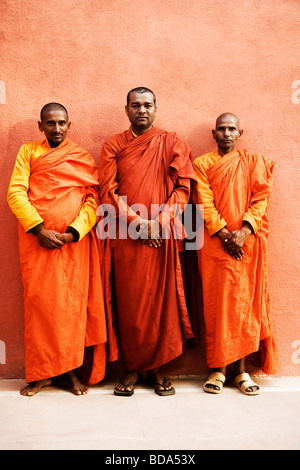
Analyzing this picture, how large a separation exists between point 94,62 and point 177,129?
88 centimetres

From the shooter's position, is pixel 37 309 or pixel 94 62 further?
pixel 94 62

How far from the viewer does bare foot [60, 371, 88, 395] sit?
338cm

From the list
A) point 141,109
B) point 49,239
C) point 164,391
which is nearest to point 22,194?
point 49,239

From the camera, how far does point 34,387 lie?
3.38 m

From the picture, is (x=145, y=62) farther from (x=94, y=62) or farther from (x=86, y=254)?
(x=86, y=254)

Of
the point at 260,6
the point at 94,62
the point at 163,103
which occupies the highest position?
the point at 260,6

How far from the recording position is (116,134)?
149 inches

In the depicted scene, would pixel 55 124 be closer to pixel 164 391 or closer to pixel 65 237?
pixel 65 237

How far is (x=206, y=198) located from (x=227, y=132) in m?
0.56

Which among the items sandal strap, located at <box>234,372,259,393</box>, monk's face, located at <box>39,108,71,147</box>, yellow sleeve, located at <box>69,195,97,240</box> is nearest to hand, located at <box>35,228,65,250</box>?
yellow sleeve, located at <box>69,195,97,240</box>

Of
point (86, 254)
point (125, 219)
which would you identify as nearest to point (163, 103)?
point (125, 219)

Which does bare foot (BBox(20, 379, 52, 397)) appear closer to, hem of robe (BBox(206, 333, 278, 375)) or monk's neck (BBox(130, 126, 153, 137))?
hem of robe (BBox(206, 333, 278, 375))

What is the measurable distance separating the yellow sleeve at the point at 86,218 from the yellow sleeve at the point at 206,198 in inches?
31.4

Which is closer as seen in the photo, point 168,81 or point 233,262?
point 233,262
